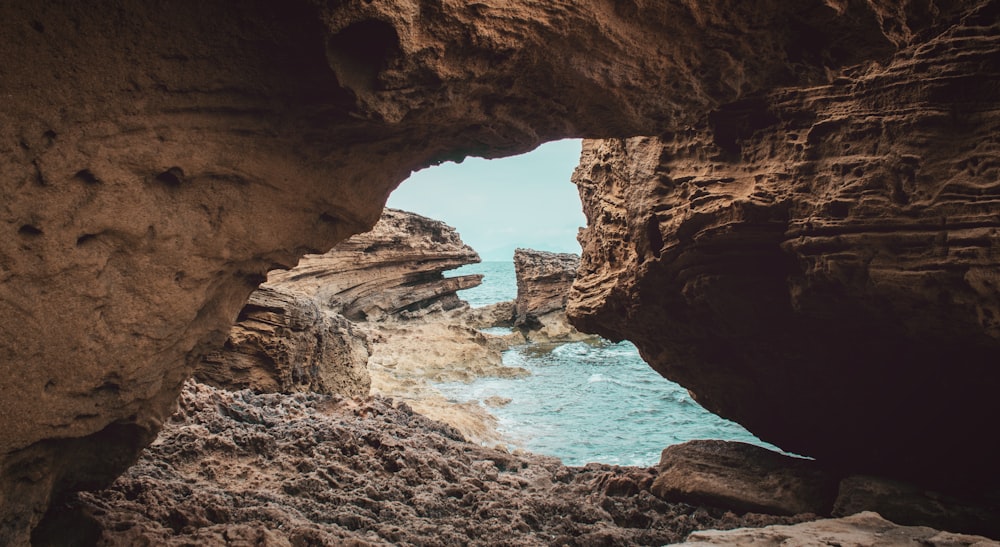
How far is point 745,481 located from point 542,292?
21.0 meters

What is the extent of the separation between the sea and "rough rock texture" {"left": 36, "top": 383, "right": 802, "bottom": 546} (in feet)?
15.4

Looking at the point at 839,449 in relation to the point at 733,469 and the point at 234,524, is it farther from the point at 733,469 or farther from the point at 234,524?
the point at 234,524

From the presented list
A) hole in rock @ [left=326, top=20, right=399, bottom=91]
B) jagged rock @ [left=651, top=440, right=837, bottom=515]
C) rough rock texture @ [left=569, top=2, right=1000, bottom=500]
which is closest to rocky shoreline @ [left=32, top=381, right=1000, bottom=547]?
jagged rock @ [left=651, top=440, right=837, bottom=515]

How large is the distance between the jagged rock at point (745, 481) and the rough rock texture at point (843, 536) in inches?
38.4

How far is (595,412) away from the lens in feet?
49.3

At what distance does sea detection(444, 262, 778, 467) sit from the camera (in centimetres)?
1203

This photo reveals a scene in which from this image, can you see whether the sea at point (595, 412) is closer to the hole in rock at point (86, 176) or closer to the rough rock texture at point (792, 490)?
the rough rock texture at point (792, 490)

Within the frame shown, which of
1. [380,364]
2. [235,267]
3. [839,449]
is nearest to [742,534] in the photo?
[839,449]

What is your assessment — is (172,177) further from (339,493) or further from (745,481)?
(745,481)

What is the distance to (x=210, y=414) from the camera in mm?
6375

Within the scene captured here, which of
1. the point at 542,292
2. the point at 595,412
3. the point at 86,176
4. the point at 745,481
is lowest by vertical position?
the point at 595,412

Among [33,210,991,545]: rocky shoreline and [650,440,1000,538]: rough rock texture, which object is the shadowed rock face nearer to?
[33,210,991,545]: rocky shoreline

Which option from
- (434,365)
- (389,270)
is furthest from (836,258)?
(389,270)

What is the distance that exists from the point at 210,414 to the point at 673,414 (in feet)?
36.2
